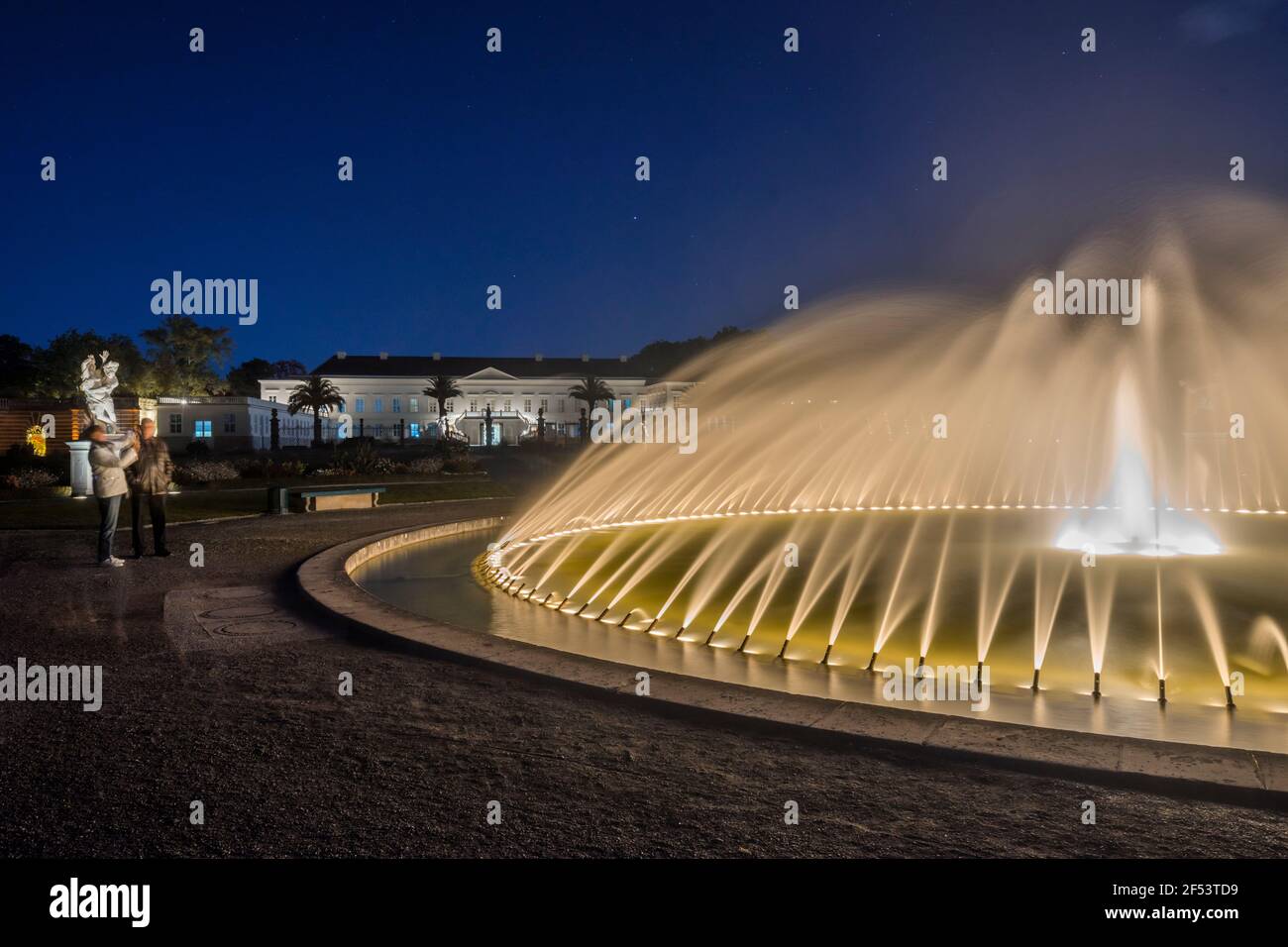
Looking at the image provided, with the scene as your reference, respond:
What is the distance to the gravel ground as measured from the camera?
3939 mm

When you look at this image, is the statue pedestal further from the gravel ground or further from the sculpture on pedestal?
the gravel ground

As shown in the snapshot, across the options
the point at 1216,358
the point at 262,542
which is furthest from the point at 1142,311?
the point at 262,542

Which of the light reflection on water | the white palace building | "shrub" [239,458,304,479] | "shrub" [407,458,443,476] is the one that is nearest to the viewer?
the light reflection on water

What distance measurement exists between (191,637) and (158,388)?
102m

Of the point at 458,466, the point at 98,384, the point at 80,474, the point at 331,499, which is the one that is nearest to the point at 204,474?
the point at 98,384

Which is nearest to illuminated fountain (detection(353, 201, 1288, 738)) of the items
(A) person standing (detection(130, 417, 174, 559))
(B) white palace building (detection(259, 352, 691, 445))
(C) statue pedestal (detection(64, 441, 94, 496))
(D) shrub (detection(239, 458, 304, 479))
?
(A) person standing (detection(130, 417, 174, 559))

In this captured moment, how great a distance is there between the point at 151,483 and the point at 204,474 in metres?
18.7

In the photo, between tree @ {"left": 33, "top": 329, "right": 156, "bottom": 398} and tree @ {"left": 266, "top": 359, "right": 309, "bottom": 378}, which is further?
tree @ {"left": 266, "top": 359, "right": 309, "bottom": 378}

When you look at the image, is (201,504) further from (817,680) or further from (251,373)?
(251,373)

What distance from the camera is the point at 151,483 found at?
1388cm

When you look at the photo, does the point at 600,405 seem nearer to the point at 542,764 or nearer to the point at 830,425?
the point at 830,425

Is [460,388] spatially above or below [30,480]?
above

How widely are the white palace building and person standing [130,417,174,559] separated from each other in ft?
308

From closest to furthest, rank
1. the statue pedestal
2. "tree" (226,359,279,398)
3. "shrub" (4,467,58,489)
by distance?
the statue pedestal, "shrub" (4,467,58,489), "tree" (226,359,279,398)
